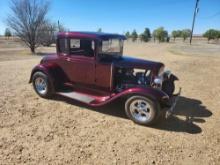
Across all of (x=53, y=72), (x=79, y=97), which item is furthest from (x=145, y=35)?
(x=79, y=97)

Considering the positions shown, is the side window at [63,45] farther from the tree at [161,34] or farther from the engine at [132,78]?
the tree at [161,34]

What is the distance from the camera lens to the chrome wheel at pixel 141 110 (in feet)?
15.0

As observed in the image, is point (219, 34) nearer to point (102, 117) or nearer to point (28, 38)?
point (28, 38)

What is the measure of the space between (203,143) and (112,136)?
5.71 ft

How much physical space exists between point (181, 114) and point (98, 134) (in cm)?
234

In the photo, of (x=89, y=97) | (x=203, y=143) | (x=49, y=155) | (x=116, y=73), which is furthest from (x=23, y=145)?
(x=203, y=143)

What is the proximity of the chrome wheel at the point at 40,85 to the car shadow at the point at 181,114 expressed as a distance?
39cm

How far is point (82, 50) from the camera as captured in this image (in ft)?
18.9

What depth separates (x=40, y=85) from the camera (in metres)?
6.31

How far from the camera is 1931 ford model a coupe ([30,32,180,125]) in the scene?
465 cm

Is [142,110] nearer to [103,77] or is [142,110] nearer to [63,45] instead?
[103,77]

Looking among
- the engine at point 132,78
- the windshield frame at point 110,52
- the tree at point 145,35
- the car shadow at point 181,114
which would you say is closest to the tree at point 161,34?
the tree at point 145,35

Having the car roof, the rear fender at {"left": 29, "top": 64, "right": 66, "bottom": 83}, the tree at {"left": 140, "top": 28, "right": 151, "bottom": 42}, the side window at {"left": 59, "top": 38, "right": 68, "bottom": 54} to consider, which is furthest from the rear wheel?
the tree at {"left": 140, "top": 28, "right": 151, "bottom": 42}

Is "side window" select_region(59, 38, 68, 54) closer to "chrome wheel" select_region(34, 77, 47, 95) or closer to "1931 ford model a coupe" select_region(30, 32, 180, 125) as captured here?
"1931 ford model a coupe" select_region(30, 32, 180, 125)
